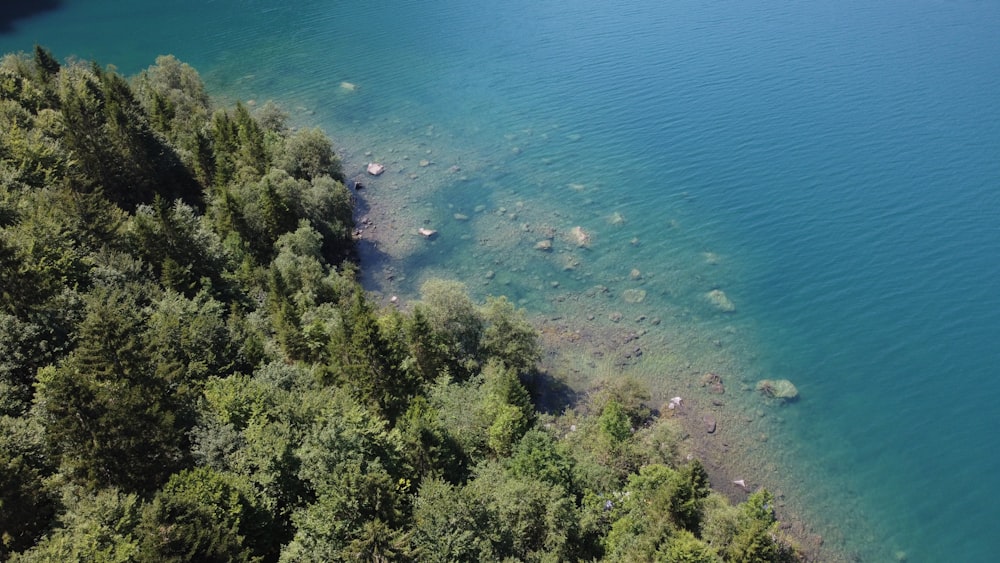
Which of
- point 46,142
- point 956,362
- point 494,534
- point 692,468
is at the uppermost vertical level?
point 46,142

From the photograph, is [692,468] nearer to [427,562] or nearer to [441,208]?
[427,562]

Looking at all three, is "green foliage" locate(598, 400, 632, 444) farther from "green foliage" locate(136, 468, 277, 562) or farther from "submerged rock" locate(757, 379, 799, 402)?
"green foliage" locate(136, 468, 277, 562)

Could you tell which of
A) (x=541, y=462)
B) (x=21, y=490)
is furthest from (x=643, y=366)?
(x=21, y=490)

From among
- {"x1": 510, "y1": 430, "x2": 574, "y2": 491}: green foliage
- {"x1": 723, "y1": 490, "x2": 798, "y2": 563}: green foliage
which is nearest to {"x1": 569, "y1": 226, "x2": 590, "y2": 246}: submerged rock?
{"x1": 510, "y1": 430, "x2": 574, "y2": 491}: green foliage

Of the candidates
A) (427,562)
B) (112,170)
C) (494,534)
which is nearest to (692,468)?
(494,534)

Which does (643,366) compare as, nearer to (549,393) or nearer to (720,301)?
(549,393)

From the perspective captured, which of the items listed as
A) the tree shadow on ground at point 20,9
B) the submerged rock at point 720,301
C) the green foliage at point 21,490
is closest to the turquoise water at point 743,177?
the submerged rock at point 720,301

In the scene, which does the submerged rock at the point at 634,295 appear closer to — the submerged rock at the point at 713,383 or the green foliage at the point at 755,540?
the submerged rock at the point at 713,383
